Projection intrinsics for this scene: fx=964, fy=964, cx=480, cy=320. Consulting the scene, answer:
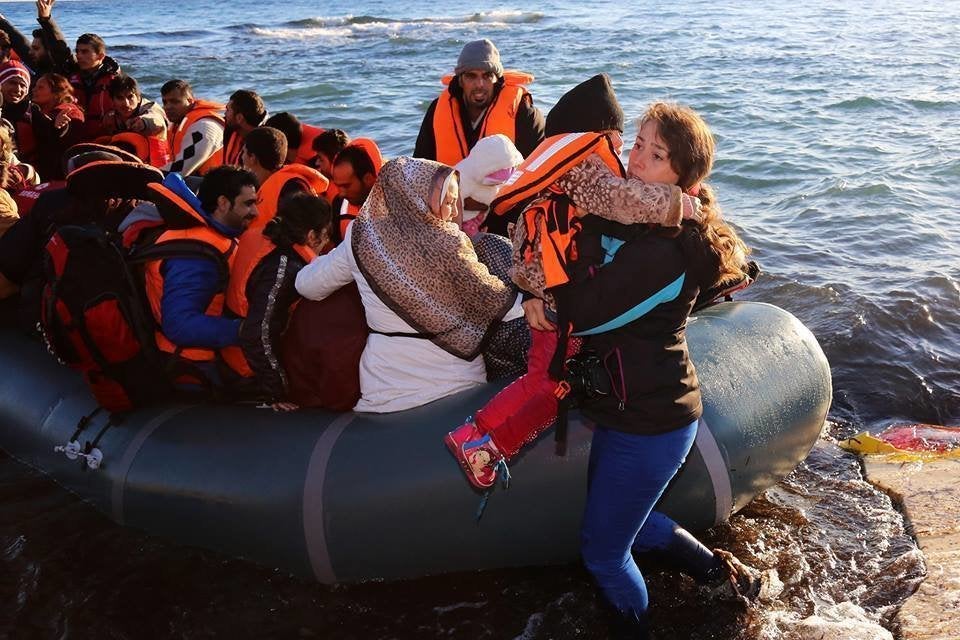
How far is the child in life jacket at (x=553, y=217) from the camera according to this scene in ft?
8.23

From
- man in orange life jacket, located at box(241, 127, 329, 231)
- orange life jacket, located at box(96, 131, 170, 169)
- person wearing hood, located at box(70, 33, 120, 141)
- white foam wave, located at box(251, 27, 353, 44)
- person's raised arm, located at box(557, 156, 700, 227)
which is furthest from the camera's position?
white foam wave, located at box(251, 27, 353, 44)

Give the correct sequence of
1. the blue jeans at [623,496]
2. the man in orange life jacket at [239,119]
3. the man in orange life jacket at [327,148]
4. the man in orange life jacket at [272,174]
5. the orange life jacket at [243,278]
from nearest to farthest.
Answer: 1. the blue jeans at [623,496]
2. the orange life jacket at [243,278]
3. the man in orange life jacket at [272,174]
4. the man in orange life jacket at [327,148]
5. the man in orange life jacket at [239,119]

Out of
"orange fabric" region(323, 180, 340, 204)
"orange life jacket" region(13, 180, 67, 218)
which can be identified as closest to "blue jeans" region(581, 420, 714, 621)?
"orange fabric" region(323, 180, 340, 204)

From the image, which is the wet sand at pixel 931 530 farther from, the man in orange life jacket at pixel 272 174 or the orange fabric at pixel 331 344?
the man in orange life jacket at pixel 272 174

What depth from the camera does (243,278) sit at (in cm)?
370

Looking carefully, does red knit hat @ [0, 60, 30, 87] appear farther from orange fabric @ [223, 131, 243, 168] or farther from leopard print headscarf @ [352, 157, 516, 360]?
leopard print headscarf @ [352, 157, 516, 360]

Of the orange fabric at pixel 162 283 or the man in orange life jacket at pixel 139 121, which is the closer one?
the orange fabric at pixel 162 283

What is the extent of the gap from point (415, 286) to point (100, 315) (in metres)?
1.37

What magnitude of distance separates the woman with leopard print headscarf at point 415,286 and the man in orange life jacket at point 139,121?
3.63 meters

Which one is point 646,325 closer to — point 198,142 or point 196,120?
point 198,142

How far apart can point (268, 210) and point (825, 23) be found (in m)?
19.0

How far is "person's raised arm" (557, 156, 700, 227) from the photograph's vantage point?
96.9 inches

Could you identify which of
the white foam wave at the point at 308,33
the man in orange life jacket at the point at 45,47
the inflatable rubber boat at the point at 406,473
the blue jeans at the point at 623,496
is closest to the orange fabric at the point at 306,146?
the inflatable rubber boat at the point at 406,473

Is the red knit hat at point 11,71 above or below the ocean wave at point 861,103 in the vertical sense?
above
